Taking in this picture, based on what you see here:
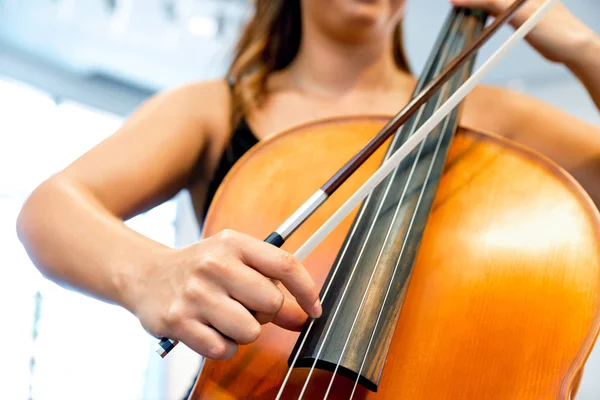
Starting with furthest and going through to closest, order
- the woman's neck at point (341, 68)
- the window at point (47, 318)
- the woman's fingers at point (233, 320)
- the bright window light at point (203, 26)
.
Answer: the bright window light at point (203, 26)
the window at point (47, 318)
the woman's neck at point (341, 68)
the woman's fingers at point (233, 320)

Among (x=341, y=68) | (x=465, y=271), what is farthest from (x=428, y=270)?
(x=341, y=68)

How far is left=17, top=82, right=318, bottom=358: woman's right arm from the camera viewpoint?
35 centimetres

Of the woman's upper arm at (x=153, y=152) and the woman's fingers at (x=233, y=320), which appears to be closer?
the woman's fingers at (x=233, y=320)

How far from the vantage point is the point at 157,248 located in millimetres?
416

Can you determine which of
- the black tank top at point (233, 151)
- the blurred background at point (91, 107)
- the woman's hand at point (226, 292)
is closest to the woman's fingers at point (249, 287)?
the woman's hand at point (226, 292)

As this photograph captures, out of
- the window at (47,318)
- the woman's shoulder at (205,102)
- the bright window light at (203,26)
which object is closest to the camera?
the woman's shoulder at (205,102)

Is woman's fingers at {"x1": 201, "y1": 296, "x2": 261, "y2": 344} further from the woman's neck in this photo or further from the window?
the window

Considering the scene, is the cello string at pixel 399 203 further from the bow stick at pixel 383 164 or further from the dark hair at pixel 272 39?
the dark hair at pixel 272 39

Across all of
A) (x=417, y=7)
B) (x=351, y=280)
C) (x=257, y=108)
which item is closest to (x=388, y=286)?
(x=351, y=280)

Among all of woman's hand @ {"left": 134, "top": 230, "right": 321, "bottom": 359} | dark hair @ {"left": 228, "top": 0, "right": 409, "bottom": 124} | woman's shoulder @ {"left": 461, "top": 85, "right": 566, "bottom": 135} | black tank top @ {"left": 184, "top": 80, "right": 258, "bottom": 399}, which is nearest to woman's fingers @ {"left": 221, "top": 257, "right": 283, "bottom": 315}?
woman's hand @ {"left": 134, "top": 230, "right": 321, "bottom": 359}

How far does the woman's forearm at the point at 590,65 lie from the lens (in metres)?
0.61

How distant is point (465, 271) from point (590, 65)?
1.07ft

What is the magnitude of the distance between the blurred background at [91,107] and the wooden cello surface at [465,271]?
71.6 inches

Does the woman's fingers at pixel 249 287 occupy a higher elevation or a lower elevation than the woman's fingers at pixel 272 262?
lower
